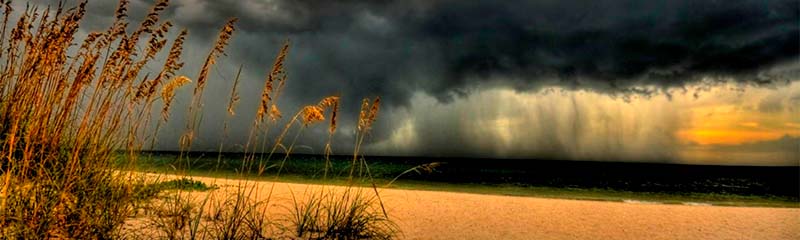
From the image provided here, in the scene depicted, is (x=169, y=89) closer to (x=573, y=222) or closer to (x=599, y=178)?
(x=573, y=222)

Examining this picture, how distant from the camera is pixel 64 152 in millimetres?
3910

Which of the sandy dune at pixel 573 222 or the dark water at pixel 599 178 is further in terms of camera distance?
the dark water at pixel 599 178

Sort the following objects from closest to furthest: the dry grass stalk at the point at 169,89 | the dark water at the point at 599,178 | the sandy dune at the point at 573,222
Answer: the dry grass stalk at the point at 169,89
the sandy dune at the point at 573,222
the dark water at the point at 599,178

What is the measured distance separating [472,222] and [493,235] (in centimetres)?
101

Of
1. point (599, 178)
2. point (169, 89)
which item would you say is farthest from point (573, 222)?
point (599, 178)

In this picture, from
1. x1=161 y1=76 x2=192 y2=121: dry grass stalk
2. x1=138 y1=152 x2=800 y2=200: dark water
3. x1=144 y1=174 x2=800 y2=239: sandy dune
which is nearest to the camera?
x1=161 y1=76 x2=192 y2=121: dry grass stalk

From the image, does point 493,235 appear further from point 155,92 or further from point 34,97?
point 34,97

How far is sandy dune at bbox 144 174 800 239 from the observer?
5.39m

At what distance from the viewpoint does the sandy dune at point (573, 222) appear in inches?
212

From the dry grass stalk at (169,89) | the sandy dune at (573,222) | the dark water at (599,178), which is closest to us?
the dry grass stalk at (169,89)

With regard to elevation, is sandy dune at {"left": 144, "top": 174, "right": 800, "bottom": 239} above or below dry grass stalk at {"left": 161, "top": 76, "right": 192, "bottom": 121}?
below

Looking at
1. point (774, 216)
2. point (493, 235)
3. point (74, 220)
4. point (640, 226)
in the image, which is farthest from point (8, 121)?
point (774, 216)

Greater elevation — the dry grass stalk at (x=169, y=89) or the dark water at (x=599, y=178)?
the dry grass stalk at (x=169, y=89)

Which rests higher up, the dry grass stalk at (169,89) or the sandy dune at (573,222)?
the dry grass stalk at (169,89)
